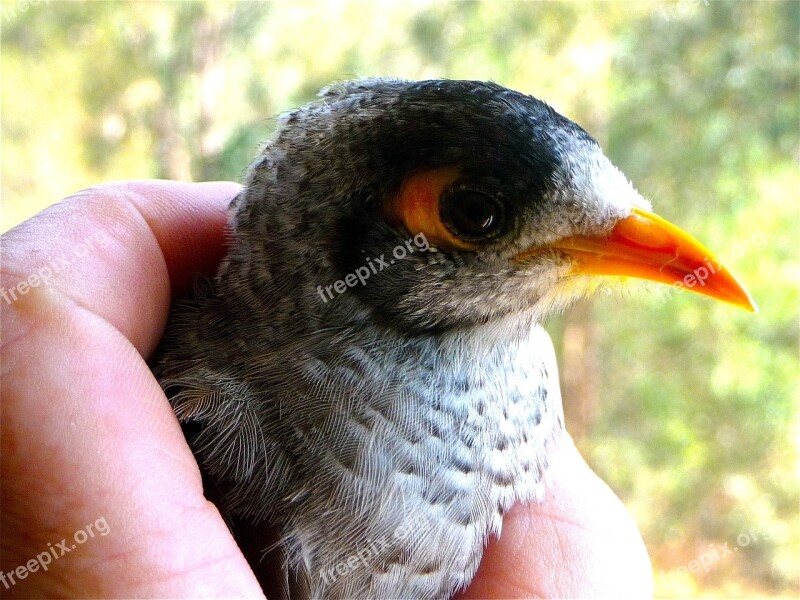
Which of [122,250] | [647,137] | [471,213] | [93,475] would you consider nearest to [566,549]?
[471,213]

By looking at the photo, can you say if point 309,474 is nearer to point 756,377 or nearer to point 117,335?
point 117,335

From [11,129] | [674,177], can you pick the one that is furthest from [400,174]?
[11,129]

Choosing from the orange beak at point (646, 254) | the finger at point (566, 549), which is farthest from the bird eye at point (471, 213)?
the finger at point (566, 549)

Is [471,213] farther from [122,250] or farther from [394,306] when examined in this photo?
[122,250]

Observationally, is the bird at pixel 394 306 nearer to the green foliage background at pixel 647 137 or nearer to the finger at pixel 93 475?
the finger at pixel 93 475

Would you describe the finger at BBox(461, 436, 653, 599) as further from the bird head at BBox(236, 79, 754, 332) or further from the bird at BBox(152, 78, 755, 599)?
the bird head at BBox(236, 79, 754, 332)
